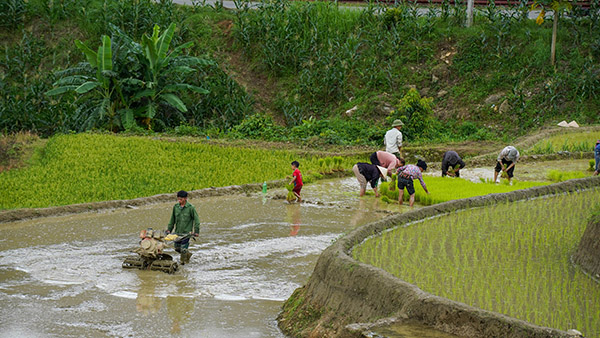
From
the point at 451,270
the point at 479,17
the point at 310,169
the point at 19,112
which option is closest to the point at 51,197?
the point at 310,169

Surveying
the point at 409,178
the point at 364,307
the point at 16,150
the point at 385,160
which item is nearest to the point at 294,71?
the point at 16,150

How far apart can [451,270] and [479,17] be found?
20484mm

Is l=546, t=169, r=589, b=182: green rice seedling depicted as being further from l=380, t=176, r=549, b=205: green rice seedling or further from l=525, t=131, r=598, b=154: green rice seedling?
l=525, t=131, r=598, b=154: green rice seedling

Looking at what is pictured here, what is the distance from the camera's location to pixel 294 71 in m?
25.5

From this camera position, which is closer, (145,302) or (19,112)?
(145,302)

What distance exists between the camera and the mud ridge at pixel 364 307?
479 centimetres

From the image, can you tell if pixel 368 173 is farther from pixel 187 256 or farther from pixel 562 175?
pixel 187 256

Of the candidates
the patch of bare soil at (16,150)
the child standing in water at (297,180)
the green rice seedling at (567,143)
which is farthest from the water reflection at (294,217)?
the green rice seedling at (567,143)

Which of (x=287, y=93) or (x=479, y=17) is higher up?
(x=479, y=17)

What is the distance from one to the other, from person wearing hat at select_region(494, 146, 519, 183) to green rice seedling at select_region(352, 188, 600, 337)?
3896mm

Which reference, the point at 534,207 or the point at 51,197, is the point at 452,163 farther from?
the point at 51,197

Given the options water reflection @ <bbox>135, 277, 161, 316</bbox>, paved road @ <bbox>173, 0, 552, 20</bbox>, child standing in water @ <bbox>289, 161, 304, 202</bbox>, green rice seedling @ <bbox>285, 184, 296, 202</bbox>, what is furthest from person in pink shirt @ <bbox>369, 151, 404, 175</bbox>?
paved road @ <bbox>173, 0, 552, 20</bbox>

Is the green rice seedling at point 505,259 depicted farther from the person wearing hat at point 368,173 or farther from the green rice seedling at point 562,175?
the green rice seedling at point 562,175

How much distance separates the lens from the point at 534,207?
31.4 ft
